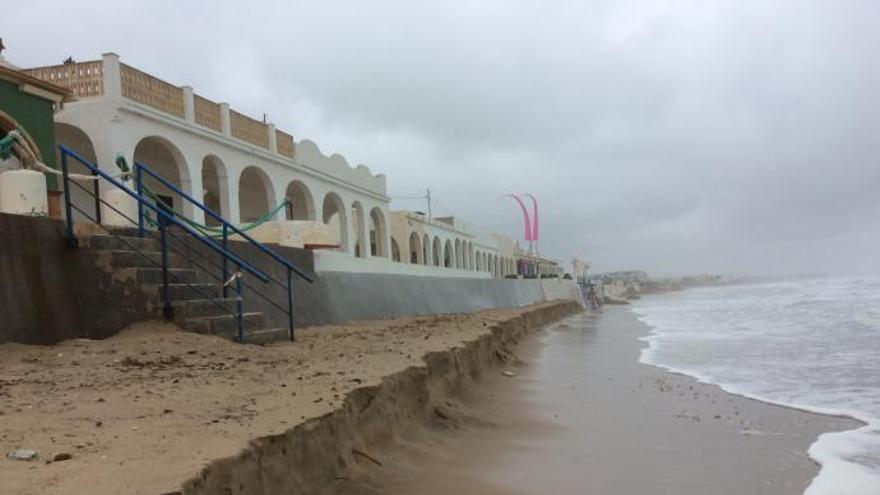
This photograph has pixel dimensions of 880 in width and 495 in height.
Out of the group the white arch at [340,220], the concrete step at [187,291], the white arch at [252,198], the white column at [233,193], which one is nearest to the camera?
the concrete step at [187,291]

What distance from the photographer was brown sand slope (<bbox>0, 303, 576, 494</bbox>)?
3.08 metres

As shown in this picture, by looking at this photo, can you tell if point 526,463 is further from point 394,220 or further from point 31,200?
point 394,220

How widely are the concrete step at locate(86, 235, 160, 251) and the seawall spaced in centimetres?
359

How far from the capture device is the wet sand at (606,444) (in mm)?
5148

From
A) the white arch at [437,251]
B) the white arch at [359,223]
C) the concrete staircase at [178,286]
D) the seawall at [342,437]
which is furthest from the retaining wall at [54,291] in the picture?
the white arch at [437,251]

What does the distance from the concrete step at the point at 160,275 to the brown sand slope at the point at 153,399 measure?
20.4 inches

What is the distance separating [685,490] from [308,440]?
118 inches

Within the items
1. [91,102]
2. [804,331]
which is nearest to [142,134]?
[91,102]

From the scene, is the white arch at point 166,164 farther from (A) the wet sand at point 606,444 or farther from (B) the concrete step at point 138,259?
(A) the wet sand at point 606,444

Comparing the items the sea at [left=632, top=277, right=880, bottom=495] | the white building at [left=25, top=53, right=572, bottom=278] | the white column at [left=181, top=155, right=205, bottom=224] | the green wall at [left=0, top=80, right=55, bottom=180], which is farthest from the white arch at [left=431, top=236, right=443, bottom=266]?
the green wall at [left=0, top=80, right=55, bottom=180]

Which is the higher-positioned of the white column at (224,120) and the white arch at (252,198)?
the white column at (224,120)

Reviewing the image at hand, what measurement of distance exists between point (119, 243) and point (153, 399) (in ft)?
11.3

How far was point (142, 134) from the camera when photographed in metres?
14.6

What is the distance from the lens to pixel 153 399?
4.67 m
